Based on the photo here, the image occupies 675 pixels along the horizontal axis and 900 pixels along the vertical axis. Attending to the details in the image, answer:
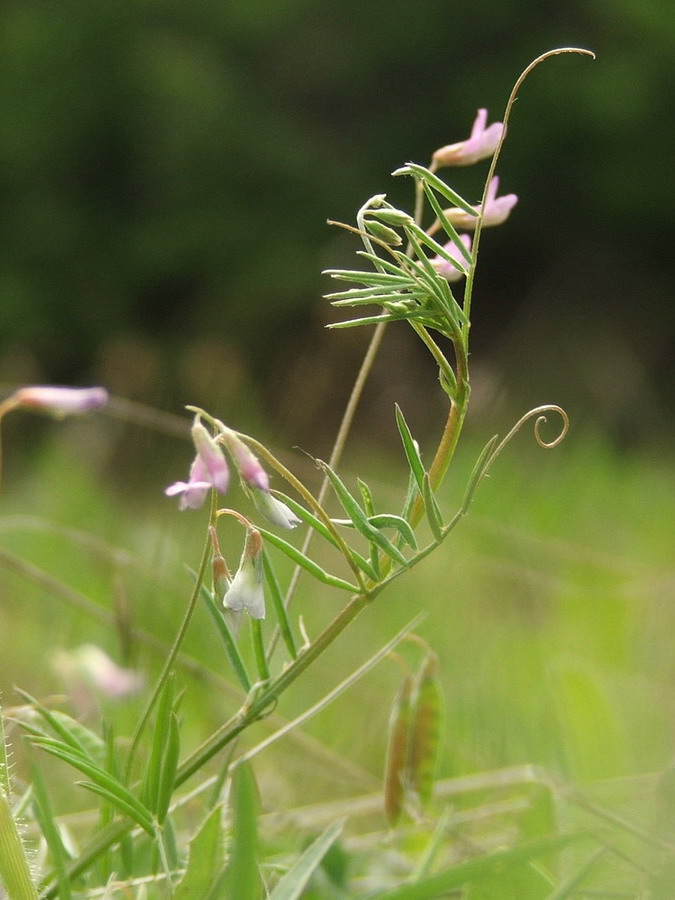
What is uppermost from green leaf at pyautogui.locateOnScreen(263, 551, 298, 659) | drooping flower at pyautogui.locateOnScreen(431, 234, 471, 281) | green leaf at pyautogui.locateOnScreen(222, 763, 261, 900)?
drooping flower at pyautogui.locateOnScreen(431, 234, 471, 281)

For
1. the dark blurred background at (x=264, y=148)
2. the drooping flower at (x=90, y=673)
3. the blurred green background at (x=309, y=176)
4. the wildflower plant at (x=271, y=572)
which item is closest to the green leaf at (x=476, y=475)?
the wildflower plant at (x=271, y=572)

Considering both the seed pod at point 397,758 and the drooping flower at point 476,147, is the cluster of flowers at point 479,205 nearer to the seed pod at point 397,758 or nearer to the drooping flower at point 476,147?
the drooping flower at point 476,147

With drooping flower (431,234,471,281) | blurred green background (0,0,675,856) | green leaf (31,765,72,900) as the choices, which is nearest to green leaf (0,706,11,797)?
green leaf (31,765,72,900)

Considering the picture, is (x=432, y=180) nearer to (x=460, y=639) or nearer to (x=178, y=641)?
(x=178, y=641)

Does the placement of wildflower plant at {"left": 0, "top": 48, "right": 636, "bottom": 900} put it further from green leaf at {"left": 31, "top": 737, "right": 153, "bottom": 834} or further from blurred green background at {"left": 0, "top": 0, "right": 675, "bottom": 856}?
blurred green background at {"left": 0, "top": 0, "right": 675, "bottom": 856}

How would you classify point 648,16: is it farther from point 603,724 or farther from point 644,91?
point 603,724

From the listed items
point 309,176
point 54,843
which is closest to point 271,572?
point 54,843
